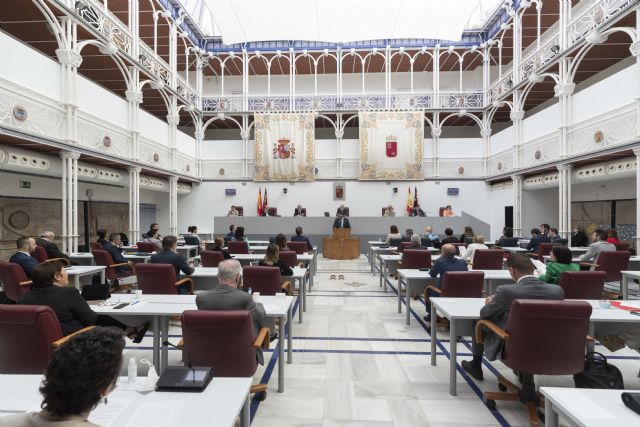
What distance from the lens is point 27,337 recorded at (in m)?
2.39

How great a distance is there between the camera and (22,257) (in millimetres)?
5270

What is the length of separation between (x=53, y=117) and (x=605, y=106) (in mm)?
14249

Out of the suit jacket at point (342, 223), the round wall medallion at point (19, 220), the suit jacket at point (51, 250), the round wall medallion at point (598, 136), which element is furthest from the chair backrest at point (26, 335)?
the round wall medallion at point (598, 136)

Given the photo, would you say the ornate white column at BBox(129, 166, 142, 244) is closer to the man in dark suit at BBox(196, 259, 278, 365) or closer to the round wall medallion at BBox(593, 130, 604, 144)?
the man in dark suit at BBox(196, 259, 278, 365)

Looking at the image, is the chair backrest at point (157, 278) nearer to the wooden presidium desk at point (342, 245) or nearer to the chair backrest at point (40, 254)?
the chair backrest at point (40, 254)

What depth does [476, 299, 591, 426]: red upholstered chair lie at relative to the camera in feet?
8.13

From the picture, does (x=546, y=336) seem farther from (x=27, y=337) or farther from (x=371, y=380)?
(x=27, y=337)

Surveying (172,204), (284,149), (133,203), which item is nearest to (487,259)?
(133,203)

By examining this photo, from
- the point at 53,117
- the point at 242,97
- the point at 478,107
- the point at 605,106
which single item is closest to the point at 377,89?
the point at 478,107

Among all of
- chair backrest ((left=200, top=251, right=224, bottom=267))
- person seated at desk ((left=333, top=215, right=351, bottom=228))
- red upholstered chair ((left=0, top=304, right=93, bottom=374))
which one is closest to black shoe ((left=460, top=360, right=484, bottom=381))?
red upholstered chair ((left=0, top=304, right=93, bottom=374))

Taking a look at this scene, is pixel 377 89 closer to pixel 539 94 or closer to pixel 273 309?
pixel 539 94

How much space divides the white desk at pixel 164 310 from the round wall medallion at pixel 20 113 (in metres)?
5.99

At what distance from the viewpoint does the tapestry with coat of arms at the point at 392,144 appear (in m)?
17.5

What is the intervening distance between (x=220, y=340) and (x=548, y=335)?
228 centimetres
